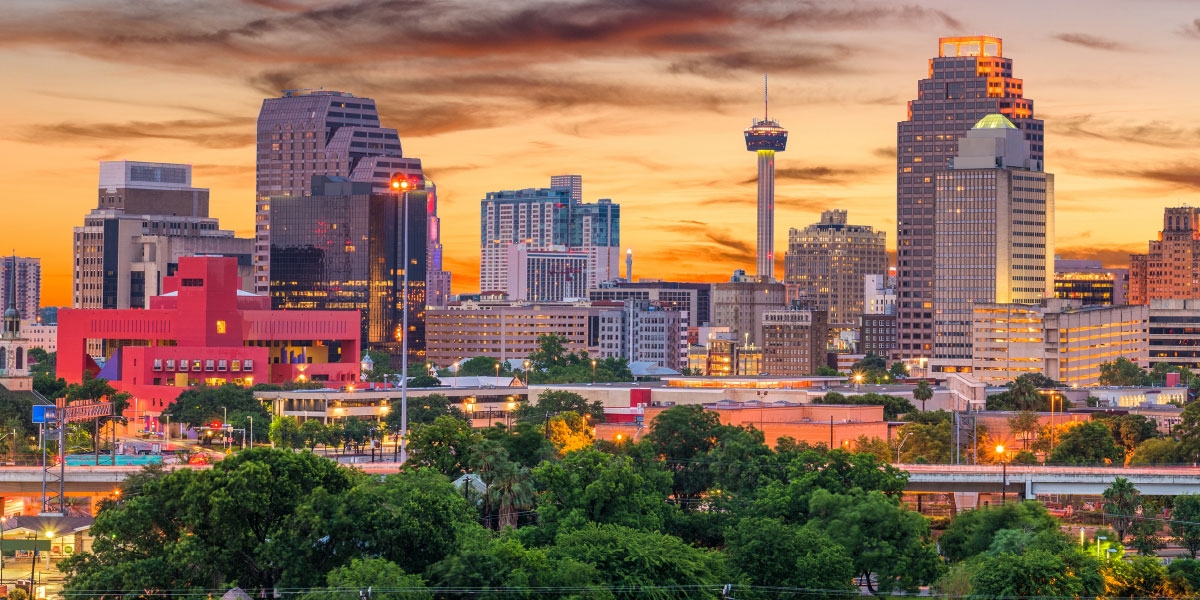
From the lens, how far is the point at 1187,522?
12181 cm

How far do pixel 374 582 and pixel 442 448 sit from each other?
104ft

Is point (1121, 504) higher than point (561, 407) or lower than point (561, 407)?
lower

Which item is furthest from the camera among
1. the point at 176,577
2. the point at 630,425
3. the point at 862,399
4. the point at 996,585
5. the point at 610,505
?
the point at 862,399

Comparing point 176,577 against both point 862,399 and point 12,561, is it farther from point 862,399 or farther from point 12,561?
point 862,399

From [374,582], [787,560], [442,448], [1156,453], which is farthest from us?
[1156,453]

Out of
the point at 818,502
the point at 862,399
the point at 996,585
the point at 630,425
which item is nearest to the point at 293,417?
the point at 630,425

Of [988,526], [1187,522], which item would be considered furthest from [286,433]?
[1187,522]

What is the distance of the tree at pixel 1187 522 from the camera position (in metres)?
120

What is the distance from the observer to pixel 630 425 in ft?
553

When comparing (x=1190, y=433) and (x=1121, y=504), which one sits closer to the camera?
(x=1121, y=504)

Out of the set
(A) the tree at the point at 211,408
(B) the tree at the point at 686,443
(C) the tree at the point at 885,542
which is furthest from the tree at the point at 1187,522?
(A) the tree at the point at 211,408

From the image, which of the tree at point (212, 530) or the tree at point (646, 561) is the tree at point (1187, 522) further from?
the tree at point (212, 530)

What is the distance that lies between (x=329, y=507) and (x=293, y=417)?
107m

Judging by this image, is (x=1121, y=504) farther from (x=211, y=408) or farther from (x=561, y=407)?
(x=211, y=408)
